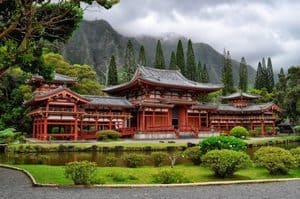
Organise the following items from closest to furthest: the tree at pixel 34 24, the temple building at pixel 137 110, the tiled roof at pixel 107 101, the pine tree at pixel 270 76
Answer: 1. the tree at pixel 34 24
2. the temple building at pixel 137 110
3. the tiled roof at pixel 107 101
4. the pine tree at pixel 270 76

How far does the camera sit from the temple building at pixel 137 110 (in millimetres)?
35938

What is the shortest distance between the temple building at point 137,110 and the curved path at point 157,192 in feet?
77.9

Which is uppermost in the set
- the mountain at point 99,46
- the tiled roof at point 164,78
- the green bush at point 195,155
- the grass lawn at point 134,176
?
the mountain at point 99,46

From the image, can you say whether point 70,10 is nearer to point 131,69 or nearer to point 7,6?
point 7,6

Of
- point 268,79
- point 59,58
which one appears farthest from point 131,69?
point 268,79

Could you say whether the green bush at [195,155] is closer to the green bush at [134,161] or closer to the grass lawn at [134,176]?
the grass lawn at [134,176]

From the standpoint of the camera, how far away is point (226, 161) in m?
13.7

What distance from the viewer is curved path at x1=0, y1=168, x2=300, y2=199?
10039 mm

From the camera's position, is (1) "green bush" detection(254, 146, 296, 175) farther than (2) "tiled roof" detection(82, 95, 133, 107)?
No

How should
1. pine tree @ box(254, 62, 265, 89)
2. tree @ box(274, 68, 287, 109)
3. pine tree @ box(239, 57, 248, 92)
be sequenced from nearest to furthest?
tree @ box(274, 68, 287, 109) → pine tree @ box(254, 62, 265, 89) → pine tree @ box(239, 57, 248, 92)

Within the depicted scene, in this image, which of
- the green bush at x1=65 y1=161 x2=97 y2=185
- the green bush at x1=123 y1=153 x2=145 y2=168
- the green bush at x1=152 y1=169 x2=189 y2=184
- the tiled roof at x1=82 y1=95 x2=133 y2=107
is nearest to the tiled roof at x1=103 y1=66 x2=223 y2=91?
the tiled roof at x1=82 y1=95 x2=133 y2=107

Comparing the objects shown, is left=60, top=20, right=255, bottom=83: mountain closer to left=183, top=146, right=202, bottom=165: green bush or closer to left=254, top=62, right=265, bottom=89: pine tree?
left=254, top=62, right=265, bottom=89: pine tree

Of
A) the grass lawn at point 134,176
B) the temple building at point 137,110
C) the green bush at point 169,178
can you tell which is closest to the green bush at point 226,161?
the grass lawn at point 134,176

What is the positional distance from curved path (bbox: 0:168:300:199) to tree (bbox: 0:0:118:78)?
426 centimetres
